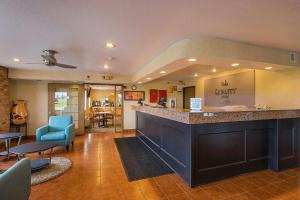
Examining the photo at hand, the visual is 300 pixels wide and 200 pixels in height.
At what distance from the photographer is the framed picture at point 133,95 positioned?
709cm

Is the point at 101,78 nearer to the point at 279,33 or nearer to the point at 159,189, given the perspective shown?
the point at 159,189

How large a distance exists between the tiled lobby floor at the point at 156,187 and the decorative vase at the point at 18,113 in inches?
154

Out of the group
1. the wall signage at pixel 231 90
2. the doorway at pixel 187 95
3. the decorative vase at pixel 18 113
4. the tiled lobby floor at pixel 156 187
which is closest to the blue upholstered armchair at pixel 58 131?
the tiled lobby floor at pixel 156 187

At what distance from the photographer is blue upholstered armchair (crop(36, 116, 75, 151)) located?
4.09 meters

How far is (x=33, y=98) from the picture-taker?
19.7 feet

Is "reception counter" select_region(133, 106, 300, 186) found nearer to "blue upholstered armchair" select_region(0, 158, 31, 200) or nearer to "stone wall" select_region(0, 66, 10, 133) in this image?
"blue upholstered armchair" select_region(0, 158, 31, 200)

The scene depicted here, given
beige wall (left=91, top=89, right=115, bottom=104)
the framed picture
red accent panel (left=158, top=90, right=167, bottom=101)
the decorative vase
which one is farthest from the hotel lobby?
beige wall (left=91, top=89, right=115, bottom=104)

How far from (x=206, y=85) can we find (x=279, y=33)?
3.88 m

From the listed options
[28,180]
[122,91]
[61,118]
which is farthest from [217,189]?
[122,91]

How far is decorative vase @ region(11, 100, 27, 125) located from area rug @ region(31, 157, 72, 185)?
10.4ft

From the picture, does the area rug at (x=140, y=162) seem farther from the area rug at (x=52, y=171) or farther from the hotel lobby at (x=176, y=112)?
the area rug at (x=52, y=171)

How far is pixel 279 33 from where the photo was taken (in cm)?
252

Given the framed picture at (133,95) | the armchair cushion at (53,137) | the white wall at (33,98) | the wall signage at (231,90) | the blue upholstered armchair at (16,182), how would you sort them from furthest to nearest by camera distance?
the framed picture at (133,95) < the white wall at (33,98) < the wall signage at (231,90) < the armchair cushion at (53,137) < the blue upholstered armchair at (16,182)

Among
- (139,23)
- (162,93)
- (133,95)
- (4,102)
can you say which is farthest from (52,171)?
(162,93)
